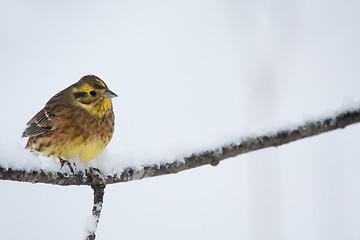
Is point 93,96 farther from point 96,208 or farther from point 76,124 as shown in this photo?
point 96,208

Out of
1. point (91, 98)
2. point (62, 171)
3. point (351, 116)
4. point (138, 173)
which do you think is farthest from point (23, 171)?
point (351, 116)

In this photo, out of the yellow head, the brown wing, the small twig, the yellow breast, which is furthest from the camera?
the yellow head

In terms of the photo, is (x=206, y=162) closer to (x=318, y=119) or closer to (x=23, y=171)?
(x=318, y=119)

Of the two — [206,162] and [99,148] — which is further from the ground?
[99,148]

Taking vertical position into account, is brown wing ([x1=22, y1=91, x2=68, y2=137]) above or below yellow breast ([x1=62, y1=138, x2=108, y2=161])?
above

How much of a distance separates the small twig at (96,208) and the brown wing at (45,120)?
1151mm

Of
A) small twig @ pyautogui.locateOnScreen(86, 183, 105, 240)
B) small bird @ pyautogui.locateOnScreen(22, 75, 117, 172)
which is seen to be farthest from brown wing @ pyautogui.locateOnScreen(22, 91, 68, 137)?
small twig @ pyautogui.locateOnScreen(86, 183, 105, 240)

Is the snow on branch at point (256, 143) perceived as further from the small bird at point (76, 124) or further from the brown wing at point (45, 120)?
the brown wing at point (45, 120)

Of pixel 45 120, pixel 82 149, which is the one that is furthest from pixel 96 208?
pixel 45 120

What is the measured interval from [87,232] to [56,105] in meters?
1.78

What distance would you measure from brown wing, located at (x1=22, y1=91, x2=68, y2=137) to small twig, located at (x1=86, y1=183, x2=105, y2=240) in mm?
1151

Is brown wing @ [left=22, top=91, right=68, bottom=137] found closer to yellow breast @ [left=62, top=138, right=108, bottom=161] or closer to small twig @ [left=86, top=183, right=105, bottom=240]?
yellow breast @ [left=62, top=138, right=108, bottom=161]

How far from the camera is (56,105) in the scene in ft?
12.9

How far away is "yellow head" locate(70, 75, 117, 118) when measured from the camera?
3.90 m
